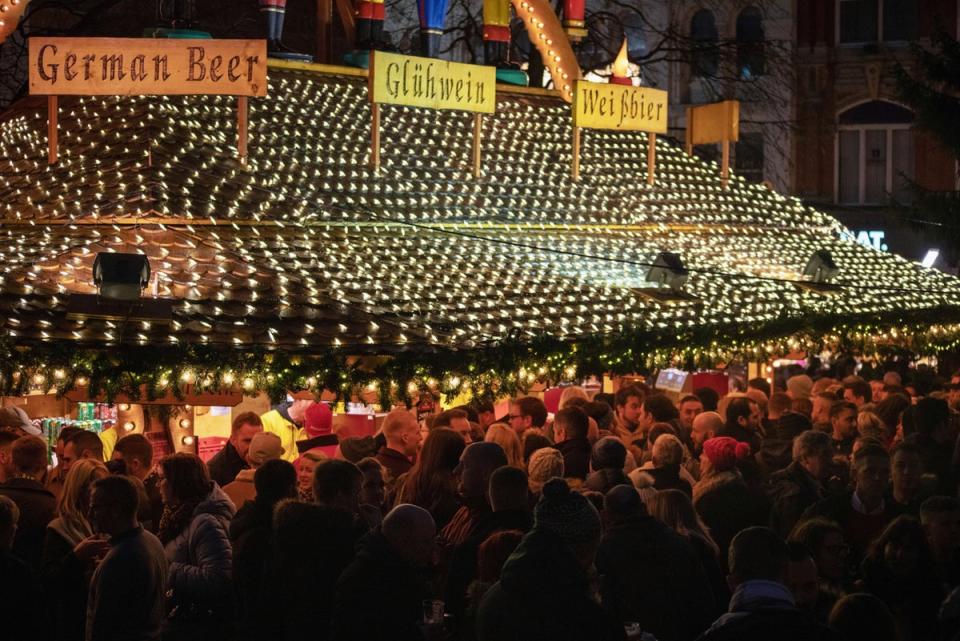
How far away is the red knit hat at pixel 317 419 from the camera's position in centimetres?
1422

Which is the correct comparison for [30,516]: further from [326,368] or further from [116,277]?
[326,368]

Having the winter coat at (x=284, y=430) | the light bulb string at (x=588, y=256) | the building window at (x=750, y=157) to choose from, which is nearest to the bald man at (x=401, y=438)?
the winter coat at (x=284, y=430)

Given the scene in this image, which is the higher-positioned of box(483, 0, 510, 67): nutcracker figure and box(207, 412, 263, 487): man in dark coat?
box(483, 0, 510, 67): nutcracker figure

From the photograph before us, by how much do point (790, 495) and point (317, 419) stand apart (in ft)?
16.6

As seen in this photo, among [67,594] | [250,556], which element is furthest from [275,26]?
[250,556]

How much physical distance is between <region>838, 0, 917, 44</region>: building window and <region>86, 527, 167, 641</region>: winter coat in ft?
108

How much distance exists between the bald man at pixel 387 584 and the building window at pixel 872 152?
106 feet

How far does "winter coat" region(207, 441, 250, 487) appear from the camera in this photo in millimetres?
11758

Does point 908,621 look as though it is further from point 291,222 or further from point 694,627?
point 291,222

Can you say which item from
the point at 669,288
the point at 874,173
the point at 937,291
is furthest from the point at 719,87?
the point at 669,288

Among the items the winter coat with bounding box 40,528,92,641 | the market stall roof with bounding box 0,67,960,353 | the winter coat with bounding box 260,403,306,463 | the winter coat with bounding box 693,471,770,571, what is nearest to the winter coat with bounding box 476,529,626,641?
the winter coat with bounding box 40,528,92,641

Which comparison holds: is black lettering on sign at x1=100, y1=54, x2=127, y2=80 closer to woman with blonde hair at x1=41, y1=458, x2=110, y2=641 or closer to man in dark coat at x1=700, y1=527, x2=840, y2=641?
woman with blonde hair at x1=41, y1=458, x2=110, y2=641

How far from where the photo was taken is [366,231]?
13.3 metres

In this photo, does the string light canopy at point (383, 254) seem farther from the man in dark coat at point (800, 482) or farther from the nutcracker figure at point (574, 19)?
the man in dark coat at point (800, 482)
